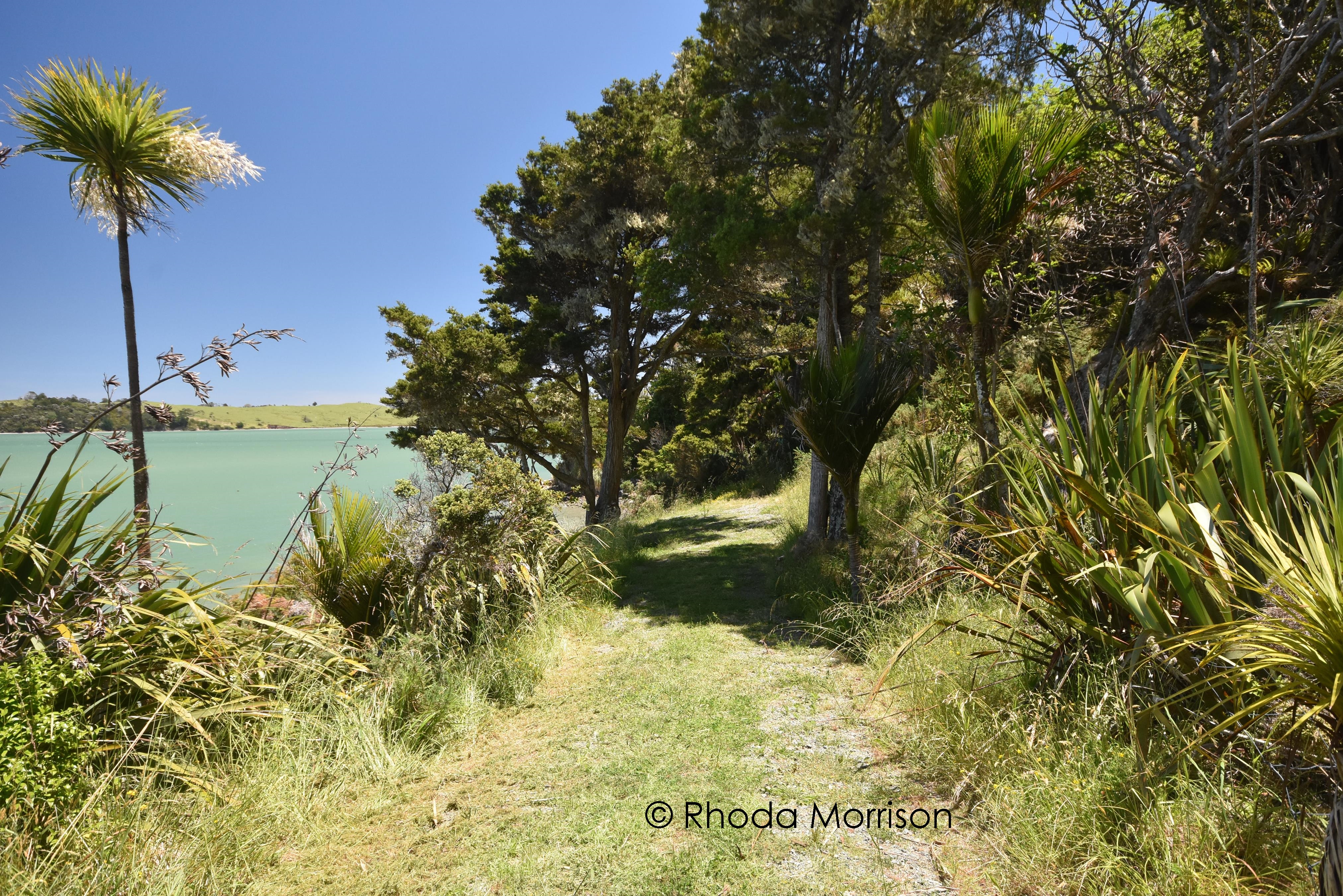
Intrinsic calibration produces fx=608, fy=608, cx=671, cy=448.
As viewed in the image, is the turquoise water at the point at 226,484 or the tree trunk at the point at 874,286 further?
the tree trunk at the point at 874,286

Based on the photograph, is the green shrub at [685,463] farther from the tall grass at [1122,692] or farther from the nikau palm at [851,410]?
the tall grass at [1122,692]

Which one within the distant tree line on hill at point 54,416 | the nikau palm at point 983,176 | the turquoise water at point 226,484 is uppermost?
the nikau palm at point 983,176

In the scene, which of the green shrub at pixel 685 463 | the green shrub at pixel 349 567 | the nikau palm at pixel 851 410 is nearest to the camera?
the green shrub at pixel 349 567

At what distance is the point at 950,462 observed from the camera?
6617 millimetres

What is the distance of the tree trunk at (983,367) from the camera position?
428cm

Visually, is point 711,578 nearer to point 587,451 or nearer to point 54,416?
point 54,416

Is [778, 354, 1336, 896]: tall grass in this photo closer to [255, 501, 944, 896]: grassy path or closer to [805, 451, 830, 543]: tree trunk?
[255, 501, 944, 896]: grassy path

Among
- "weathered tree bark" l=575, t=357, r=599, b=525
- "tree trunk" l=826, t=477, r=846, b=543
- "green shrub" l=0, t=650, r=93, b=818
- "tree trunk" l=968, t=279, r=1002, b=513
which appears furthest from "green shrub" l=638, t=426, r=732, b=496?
"green shrub" l=0, t=650, r=93, b=818

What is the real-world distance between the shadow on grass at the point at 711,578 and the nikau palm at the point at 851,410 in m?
1.59

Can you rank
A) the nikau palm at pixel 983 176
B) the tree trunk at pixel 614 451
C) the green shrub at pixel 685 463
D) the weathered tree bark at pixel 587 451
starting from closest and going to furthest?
the nikau palm at pixel 983 176
the tree trunk at pixel 614 451
the weathered tree bark at pixel 587 451
the green shrub at pixel 685 463

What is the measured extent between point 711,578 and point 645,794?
17.7 feet

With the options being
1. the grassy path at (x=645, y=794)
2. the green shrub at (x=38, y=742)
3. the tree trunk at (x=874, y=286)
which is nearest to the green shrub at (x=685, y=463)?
the tree trunk at (x=874, y=286)

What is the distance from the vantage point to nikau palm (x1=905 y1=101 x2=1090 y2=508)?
3.82 metres

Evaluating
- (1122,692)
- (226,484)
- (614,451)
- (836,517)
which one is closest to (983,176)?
(1122,692)
